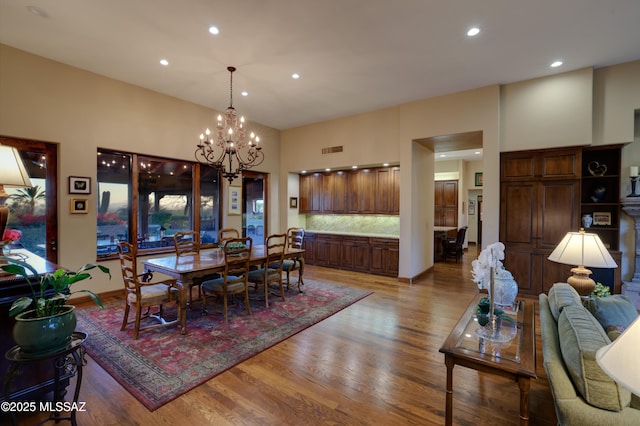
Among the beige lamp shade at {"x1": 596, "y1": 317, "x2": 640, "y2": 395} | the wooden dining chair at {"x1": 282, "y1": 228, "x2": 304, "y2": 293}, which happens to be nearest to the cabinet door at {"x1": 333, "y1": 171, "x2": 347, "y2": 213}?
the wooden dining chair at {"x1": 282, "y1": 228, "x2": 304, "y2": 293}

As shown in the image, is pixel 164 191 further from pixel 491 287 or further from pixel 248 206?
pixel 491 287

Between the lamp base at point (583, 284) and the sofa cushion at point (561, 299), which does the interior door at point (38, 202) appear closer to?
the sofa cushion at point (561, 299)

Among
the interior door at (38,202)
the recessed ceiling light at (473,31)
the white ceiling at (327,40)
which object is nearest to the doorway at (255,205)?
the white ceiling at (327,40)

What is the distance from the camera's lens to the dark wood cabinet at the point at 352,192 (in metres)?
6.55

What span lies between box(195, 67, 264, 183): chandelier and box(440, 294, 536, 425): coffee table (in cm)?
337

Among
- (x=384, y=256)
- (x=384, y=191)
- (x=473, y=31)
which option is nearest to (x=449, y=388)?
(x=473, y=31)

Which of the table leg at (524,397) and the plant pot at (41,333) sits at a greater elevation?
the plant pot at (41,333)

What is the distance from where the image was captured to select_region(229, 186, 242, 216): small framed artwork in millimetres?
6586

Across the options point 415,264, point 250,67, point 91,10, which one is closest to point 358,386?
point 415,264

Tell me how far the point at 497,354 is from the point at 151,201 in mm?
5809

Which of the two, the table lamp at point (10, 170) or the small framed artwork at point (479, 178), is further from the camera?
the small framed artwork at point (479, 178)

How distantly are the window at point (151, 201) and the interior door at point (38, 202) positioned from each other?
58 cm

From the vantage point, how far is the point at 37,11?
3111 millimetres

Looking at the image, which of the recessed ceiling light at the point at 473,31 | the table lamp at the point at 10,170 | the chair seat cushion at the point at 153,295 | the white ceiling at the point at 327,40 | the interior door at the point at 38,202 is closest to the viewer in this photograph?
the table lamp at the point at 10,170
